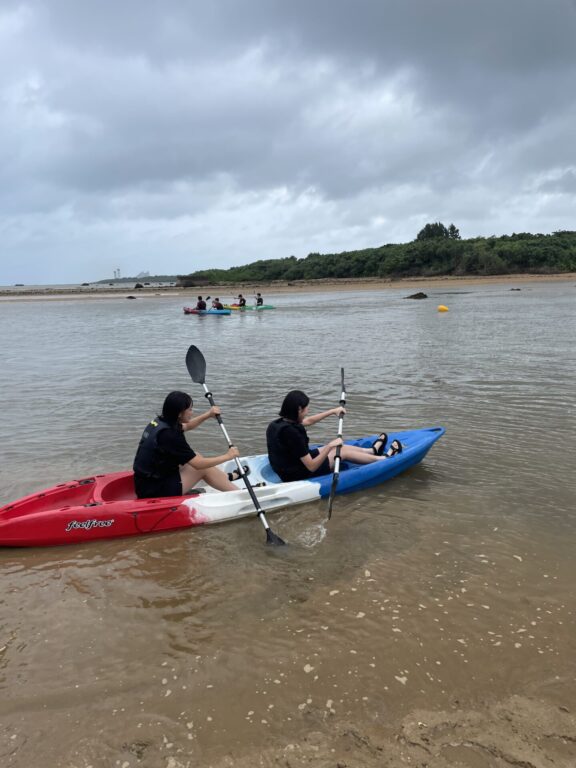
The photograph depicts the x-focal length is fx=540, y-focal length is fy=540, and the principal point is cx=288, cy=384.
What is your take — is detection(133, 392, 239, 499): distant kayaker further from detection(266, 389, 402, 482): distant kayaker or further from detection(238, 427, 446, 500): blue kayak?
detection(238, 427, 446, 500): blue kayak

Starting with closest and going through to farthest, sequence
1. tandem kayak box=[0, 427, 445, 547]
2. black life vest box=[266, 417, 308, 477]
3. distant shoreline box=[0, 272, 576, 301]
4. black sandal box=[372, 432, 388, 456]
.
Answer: tandem kayak box=[0, 427, 445, 547]
black life vest box=[266, 417, 308, 477]
black sandal box=[372, 432, 388, 456]
distant shoreline box=[0, 272, 576, 301]

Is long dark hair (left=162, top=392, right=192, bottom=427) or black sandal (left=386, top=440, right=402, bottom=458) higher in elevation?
long dark hair (left=162, top=392, right=192, bottom=427)

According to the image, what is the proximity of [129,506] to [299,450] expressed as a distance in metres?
1.87

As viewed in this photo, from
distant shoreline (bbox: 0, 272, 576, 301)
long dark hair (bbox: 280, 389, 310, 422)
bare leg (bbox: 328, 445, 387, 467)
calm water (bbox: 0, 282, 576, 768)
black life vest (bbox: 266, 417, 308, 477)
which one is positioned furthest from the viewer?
distant shoreline (bbox: 0, 272, 576, 301)

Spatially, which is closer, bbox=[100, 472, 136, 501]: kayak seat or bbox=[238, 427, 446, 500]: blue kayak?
bbox=[100, 472, 136, 501]: kayak seat

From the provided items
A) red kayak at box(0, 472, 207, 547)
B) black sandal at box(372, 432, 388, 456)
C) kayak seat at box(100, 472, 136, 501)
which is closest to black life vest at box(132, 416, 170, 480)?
red kayak at box(0, 472, 207, 547)

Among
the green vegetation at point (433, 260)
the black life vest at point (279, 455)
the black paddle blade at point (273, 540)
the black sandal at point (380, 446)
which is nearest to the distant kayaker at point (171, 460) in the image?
the black life vest at point (279, 455)

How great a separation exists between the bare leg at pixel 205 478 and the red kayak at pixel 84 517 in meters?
0.28

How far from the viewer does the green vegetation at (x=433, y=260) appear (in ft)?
207

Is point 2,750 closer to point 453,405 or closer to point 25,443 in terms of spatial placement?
point 25,443

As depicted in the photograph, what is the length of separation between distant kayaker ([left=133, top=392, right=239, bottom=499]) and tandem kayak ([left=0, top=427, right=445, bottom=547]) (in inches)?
6.2

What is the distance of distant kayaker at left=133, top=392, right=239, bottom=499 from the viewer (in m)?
5.30

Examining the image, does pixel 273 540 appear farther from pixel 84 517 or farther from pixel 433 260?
pixel 433 260

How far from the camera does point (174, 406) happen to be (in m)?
5.27
